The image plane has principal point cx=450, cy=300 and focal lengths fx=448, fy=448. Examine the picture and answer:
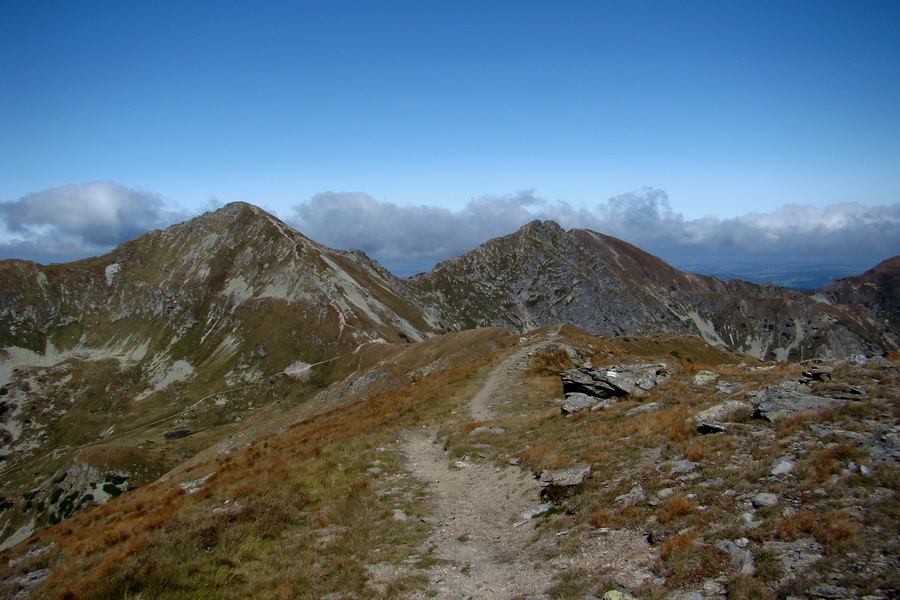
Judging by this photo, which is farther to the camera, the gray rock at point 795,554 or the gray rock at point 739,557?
the gray rock at point 739,557

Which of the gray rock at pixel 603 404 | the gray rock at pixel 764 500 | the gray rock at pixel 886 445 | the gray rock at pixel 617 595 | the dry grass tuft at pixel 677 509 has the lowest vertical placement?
the gray rock at pixel 603 404

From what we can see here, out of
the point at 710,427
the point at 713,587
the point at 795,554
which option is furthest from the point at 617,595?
the point at 710,427

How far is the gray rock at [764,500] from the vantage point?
11078 mm

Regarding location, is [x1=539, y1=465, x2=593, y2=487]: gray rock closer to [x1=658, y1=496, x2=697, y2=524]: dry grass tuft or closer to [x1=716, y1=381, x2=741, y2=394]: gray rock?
[x1=658, y1=496, x2=697, y2=524]: dry grass tuft

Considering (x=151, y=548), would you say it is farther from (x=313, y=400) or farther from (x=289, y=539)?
(x=313, y=400)

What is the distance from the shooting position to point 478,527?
15.6 m

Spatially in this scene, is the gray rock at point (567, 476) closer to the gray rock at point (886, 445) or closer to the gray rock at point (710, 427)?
the gray rock at point (710, 427)

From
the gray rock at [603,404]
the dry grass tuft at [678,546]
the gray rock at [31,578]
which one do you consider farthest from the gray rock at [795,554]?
the gray rock at [31,578]

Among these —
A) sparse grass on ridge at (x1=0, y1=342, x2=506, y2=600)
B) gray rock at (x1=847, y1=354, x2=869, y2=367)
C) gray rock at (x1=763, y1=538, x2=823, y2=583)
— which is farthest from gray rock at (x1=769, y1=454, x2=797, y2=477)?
gray rock at (x1=847, y1=354, x2=869, y2=367)

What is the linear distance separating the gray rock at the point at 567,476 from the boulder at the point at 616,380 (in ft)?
40.1

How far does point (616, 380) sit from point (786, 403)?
12.1 meters

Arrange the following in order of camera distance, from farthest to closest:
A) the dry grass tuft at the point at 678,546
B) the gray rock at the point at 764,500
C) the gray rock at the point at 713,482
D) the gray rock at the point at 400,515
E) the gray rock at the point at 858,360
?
the gray rock at the point at 858,360 → the gray rock at the point at 400,515 → the gray rock at the point at 713,482 → the gray rock at the point at 764,500 → the dry grass tuft at the point at 678,546

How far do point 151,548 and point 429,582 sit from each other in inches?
339

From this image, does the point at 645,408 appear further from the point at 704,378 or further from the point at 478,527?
the point at 478,527
